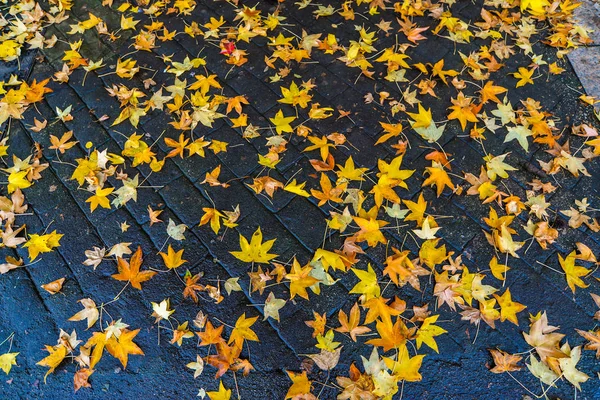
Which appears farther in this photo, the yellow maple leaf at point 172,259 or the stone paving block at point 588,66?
the stone paving block at point 588,66

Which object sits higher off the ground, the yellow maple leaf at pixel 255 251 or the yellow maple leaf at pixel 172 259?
the yellow maple leaf at pixel 255 251

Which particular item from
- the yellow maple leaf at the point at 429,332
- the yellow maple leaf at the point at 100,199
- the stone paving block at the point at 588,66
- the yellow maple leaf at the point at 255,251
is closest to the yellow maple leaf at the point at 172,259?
the yellow maple leaf at the point at 255,251

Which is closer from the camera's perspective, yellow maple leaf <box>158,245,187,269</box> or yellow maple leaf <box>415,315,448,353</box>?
yellow maple leaf <box>415,315,448,353</box>

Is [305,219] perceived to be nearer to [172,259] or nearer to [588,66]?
[172,259]

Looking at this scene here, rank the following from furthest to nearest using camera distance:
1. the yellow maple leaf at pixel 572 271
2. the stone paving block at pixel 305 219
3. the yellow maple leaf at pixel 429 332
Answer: the stone paving block at pixel 305 219 → the yellow maple leaf at pixel 572 271 → the yellow maple leaf at pixel 429 332

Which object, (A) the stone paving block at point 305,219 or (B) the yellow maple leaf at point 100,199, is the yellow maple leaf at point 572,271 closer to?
(A) the stone paving block at point 305,219

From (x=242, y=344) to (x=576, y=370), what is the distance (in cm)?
157

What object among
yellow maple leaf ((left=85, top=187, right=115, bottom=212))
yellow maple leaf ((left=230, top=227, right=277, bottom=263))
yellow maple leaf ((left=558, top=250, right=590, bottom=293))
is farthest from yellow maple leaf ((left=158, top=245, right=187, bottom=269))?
yellow maple leaf ((left=558, top=250, right=590, bottom=293))

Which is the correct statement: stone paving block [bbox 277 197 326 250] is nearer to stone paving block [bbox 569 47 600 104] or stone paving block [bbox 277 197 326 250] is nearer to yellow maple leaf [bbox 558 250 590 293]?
yellow maple leaf [bbox 558 250 590 293]

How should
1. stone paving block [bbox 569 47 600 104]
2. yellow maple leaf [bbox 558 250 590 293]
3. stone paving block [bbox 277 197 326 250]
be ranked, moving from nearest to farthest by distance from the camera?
yellow maple leaf [bbox 558 250 590 293], stone paving block [bbox 277 197 326 250], stone paving block [bbox 569 47 600 104]

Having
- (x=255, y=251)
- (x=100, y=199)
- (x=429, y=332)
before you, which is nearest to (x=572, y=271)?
(x=429, y=332)

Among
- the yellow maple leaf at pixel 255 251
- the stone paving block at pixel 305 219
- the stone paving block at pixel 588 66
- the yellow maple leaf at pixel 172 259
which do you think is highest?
the stone paving block at pixel 588 66

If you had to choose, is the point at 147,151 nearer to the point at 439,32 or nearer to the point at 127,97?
the point at 127,97

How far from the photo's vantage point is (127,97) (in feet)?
9.27
